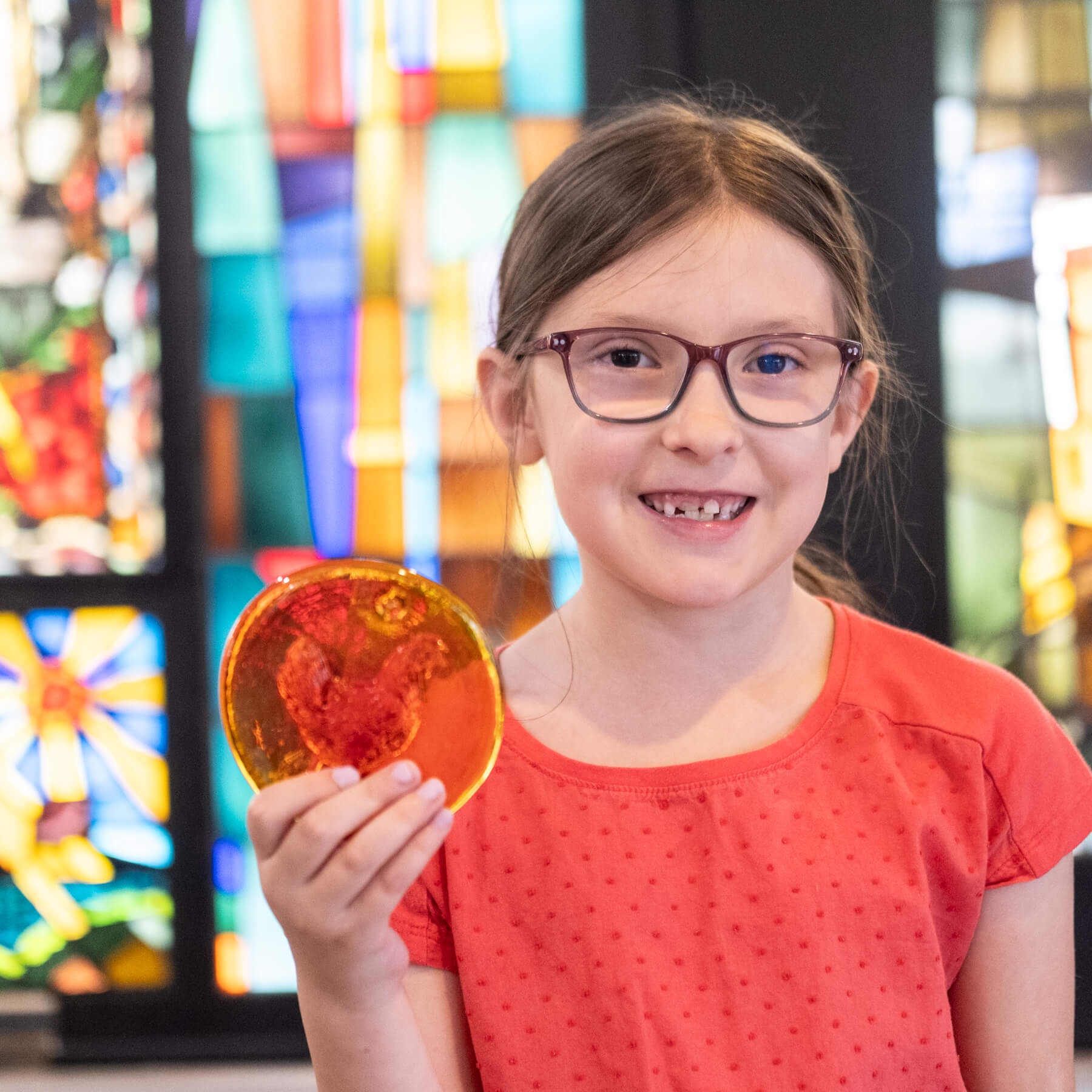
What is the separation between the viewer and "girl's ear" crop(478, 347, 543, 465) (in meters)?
0.89

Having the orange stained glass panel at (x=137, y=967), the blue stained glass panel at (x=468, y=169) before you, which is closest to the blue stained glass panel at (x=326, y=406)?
the blue stained glass panel at (x=468, y=169)

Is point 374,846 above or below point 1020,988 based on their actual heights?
above

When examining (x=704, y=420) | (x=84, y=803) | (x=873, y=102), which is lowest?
(x=84, y=803)

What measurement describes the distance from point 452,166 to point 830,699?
1522 millimetres

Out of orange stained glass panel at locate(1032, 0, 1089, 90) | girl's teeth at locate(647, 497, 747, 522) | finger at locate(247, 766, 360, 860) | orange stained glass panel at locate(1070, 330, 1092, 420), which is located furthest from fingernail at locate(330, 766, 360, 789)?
orange stained glass panel at locate(1032, 0, 1089, 90)

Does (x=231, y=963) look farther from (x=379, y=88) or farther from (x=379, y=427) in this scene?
(x=379, y=88)

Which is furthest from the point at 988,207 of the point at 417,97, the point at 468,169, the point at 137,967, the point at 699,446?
the point at 137,967

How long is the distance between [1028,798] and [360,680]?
1.67 feet

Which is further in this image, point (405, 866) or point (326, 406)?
point (326, 406)

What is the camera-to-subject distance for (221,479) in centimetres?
213

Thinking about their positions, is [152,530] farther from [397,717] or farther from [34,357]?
[397,717]

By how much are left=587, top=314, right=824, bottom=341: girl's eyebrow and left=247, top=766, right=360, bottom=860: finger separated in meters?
0.36

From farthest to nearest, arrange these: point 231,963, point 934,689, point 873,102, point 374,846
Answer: point 231,963, point 873,102, point 934,689, point 374,846

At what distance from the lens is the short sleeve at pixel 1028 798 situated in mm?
819
